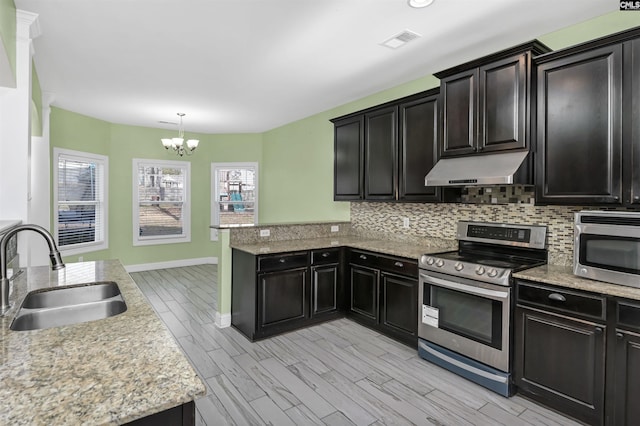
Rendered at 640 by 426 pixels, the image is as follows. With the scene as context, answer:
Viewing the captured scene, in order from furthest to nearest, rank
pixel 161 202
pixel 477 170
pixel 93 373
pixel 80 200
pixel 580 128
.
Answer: pixel 161 202
pixel 80 200
pixel 477 170
pixel 580 128
pixel 93 373

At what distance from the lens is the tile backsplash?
8.91 ft

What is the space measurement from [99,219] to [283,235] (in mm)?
3930

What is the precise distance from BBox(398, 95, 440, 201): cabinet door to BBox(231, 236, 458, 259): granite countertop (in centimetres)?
53

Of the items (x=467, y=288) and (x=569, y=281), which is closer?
(x=569, y=281)

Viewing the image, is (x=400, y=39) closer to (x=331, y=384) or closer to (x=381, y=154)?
(x=381, y=154)

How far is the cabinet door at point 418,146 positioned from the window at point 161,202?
4.98m

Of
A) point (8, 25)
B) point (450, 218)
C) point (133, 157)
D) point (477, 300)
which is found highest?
point (8, 25)

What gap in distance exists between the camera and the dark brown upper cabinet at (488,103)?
2.57 meters

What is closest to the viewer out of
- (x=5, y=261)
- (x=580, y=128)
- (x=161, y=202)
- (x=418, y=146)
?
(x=5, y=261)

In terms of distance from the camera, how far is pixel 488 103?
2.77m

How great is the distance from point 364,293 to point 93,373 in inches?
119

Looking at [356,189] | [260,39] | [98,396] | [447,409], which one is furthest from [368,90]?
[98,396]

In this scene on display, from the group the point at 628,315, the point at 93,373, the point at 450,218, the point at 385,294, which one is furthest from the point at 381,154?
the point at 93,373

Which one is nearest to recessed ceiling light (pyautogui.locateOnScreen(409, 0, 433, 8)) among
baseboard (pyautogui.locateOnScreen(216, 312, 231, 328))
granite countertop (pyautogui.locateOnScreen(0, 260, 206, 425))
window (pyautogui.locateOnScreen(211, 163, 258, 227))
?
granite countertop (pyautogui.locateOnScreen(0, 260, 206, 425))
